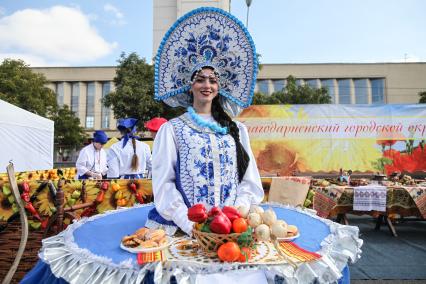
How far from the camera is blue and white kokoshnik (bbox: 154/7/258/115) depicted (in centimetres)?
205

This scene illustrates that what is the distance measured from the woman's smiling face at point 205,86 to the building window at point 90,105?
42.6m

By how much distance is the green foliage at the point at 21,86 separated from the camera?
2135 cm

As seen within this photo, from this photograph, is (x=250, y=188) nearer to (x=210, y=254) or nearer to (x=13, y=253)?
(x=210, y=254)

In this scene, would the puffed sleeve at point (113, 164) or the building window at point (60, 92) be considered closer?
the puffed sleeve at point (113, 164)

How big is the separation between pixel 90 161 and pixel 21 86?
19.4m

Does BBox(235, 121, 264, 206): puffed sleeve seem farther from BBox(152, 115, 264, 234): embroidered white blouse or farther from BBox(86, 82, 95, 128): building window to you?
BBox(86, 82, 95, 128): building window

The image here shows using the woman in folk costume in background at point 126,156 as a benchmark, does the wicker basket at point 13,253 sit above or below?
below

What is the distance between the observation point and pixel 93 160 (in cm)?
661

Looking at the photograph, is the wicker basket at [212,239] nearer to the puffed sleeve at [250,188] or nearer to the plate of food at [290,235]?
the plate of food at [290,235]

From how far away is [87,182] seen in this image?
366 centimetres

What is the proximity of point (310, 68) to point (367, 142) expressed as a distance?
29390mm

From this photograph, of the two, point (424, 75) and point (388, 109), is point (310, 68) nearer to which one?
point (424, 75)

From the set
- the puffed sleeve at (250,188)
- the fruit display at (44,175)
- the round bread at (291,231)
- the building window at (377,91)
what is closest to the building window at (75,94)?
the fruit display at (44,175)

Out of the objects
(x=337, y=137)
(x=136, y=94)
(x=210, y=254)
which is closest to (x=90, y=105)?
(x=136, y=94)
